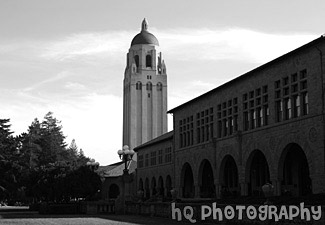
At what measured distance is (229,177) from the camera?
58000 millimetres

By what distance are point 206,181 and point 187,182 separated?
5.17 meters

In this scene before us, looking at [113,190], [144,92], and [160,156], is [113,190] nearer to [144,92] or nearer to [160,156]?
[160,156]

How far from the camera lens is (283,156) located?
41.8 meters

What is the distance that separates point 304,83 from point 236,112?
11826 mm

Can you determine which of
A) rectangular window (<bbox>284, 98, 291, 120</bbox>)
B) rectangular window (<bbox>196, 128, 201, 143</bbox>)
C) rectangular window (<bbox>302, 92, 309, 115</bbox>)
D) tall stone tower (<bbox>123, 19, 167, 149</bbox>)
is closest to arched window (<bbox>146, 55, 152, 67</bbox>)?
tall stone tower (<bbox>123, 19, 167, 149</bbox>)

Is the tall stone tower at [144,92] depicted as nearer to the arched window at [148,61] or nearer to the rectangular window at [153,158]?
the arched window at [148,61]

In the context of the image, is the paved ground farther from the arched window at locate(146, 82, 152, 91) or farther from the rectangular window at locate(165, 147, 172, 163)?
the arched window at locate(146, 82, 152, 91)

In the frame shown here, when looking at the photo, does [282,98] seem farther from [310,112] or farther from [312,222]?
[312,222]

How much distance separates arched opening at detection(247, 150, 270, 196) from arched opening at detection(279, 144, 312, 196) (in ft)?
11.9

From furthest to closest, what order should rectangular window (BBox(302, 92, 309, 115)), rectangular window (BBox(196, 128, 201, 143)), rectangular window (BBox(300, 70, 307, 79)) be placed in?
rectangular window (BBox(196, 128, 201, 143)) < rectangular window (BBox(300, 70, 307, 79)) < rectangular window (BBox(302, 92, 309, 115))

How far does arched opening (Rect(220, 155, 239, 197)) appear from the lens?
53812mm

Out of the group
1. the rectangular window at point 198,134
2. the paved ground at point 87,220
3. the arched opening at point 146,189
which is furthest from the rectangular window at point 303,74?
the arched opening at point 146,189

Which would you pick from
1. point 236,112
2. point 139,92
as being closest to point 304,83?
point 236,112

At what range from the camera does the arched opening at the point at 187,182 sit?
66.0 metres
